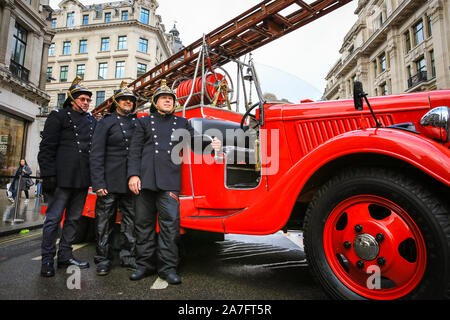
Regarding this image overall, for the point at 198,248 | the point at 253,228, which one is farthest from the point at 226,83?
the point at 253,228

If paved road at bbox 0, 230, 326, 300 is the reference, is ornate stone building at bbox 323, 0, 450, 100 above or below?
above

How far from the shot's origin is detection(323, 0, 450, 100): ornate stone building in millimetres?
18828

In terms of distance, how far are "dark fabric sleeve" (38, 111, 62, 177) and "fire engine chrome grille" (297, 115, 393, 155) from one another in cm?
242

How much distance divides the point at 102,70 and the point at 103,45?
2.94 m

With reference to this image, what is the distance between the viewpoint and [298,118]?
8.17ft

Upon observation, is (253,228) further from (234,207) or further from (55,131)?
(55,131)

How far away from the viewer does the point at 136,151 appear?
270 centimetres

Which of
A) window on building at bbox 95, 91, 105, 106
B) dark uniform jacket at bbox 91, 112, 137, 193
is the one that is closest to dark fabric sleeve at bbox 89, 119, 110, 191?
dark uniform jacket at bbox 91, 112, 137, 193

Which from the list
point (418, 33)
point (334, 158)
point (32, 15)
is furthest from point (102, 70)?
point (334, 158)

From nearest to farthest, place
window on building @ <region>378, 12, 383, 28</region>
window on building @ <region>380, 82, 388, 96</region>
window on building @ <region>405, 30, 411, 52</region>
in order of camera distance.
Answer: window on building @ <region>405, 30, 411, 52</region>, window on building @ <region>380, 82, 388, 96</region>, window on building @ <region>378, 12, 383, 28</region>

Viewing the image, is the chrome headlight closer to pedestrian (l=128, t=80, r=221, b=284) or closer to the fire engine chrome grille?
the fire engine chrome grille

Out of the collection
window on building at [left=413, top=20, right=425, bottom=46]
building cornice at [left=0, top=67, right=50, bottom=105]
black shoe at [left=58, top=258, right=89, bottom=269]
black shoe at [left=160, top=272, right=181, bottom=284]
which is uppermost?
window on building at [left=413, top=20, right=425, bottom=46]

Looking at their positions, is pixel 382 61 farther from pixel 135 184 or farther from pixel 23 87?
pixel 135 184
